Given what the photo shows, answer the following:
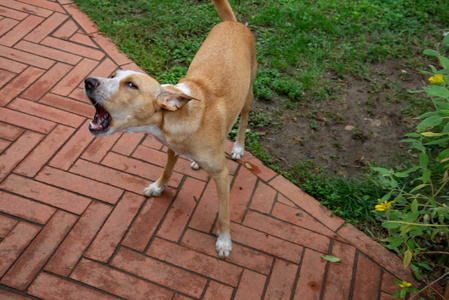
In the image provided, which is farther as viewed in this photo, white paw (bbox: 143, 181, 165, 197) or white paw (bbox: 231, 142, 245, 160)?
white paw (bbox: 231, 142, 245, 160)

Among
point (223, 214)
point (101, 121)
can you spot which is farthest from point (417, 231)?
point (101, 121)

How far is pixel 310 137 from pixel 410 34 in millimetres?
2625

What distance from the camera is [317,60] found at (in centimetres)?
538

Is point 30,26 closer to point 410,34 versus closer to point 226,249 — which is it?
point 226,249

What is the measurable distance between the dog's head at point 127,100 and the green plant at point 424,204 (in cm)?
169

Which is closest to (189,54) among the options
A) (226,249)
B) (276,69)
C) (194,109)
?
(276,69)

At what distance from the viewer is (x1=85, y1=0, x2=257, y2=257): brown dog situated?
A: 2.72 metres

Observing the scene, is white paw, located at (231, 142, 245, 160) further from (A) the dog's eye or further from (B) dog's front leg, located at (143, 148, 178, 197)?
(A) the dog's eye

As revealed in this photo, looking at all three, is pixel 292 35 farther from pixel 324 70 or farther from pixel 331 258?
pixel 331 258

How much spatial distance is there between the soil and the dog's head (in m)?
1.83

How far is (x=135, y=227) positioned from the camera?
11.5 ft

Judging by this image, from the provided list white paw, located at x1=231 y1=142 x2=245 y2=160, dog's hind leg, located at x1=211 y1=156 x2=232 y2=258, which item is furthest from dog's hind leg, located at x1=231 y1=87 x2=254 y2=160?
dog's hind leg, located at x1=211 y1=156 x2=232 y2=258

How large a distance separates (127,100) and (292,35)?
3553mm

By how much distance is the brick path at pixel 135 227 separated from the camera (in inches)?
126
